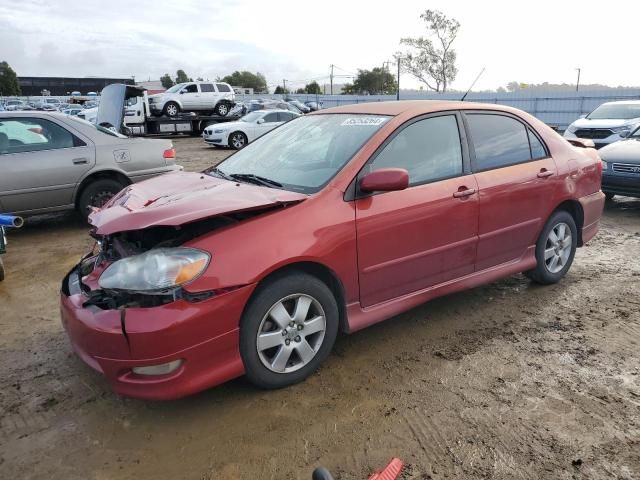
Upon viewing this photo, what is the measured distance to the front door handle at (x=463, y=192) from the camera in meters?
3.49

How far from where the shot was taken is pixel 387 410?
2727 mm

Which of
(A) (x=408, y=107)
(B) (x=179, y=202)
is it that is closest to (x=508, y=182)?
(A) (x=408, y=107)

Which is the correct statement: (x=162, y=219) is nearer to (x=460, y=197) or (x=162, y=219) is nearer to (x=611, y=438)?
(x=460, y=197)

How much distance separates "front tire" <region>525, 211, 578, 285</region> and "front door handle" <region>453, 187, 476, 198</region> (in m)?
1.04

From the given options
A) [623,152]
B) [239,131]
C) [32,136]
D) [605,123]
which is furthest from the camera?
[239,131]

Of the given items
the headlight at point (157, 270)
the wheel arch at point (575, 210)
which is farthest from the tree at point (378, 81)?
the headlight at point (157, 270)

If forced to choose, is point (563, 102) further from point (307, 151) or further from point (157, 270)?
point (157, 270)

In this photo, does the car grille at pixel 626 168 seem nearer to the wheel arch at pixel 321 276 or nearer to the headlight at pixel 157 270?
the wheel arch at pixel 321 276

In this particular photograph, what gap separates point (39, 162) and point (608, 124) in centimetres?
1199

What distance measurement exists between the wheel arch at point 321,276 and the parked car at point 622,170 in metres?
5.68

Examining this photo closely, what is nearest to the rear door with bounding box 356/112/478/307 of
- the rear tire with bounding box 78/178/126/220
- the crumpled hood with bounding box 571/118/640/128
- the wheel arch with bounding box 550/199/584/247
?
the wheel arch with bounding box 550/199/584/247

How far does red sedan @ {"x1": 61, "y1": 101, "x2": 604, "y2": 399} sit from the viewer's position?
249cm

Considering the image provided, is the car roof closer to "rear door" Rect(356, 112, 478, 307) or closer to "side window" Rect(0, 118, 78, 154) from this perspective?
"rear door" Rect(356, 112, 478, 307)

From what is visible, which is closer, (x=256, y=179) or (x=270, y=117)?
(x=256, y=179)
